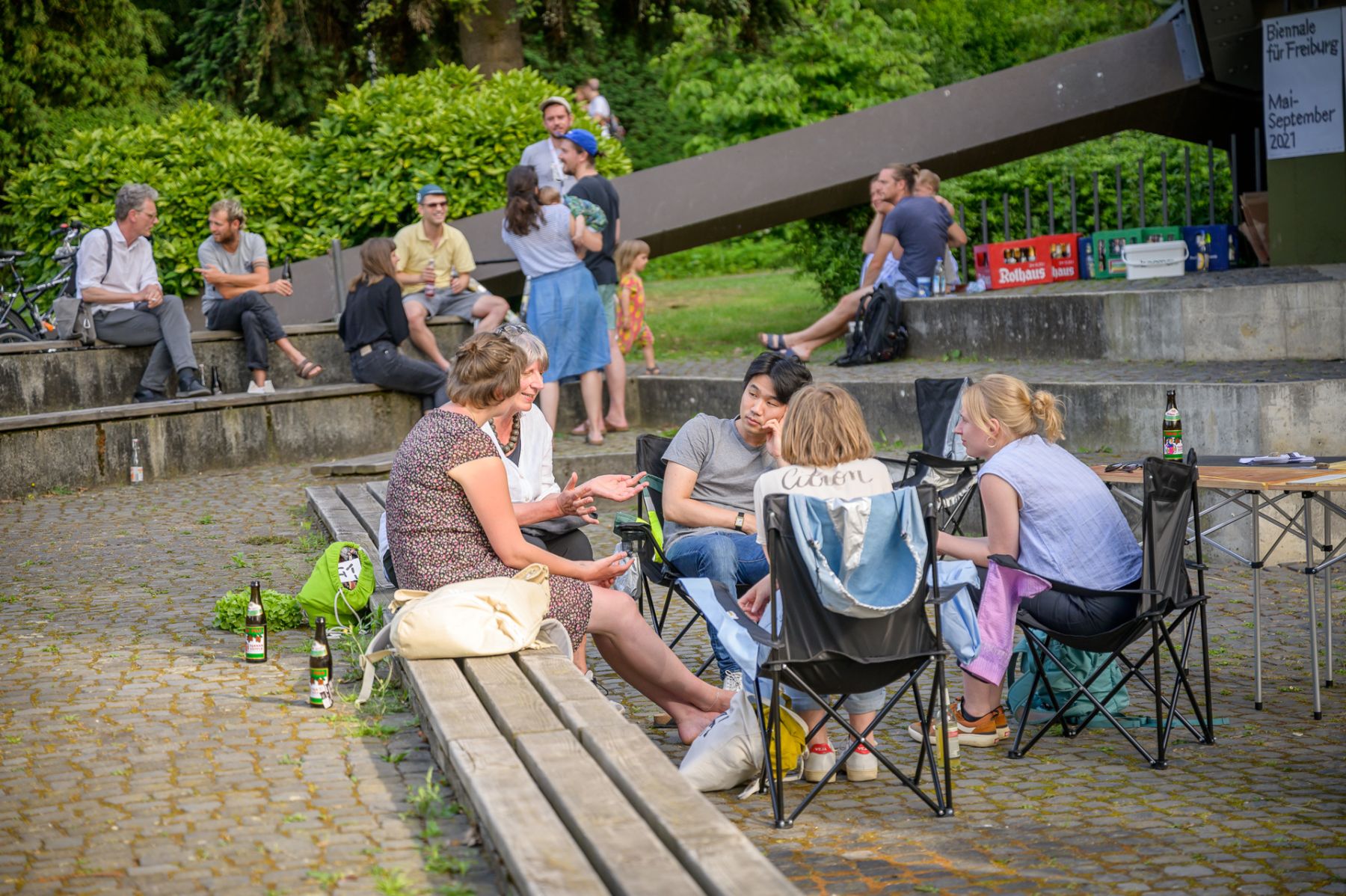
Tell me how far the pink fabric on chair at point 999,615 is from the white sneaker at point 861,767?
490 mm

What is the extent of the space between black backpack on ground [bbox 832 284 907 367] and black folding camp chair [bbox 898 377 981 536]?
4461 mm

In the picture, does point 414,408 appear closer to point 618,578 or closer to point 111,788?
point 618,578

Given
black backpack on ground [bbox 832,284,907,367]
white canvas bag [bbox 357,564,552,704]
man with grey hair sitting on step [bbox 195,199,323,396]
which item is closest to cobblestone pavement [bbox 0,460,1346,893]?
white canvas bag [bbox 357,564,552,704]

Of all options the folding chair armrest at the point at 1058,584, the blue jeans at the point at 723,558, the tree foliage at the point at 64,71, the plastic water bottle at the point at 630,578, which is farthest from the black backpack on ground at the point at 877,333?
the tree foliage at the point at 64,71

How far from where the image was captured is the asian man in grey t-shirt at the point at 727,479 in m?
5.72

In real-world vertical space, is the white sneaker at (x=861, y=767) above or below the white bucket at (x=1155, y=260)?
below

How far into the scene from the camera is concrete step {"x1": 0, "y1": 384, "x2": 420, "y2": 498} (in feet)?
34.5

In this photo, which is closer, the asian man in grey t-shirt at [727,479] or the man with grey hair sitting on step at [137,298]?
the asian man in grey t-shirt at [727,479]

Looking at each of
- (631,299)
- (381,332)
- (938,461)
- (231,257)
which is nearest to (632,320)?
(631,299)

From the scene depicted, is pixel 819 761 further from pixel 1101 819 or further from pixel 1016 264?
pixel 1016 264

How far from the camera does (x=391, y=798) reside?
4.11 m

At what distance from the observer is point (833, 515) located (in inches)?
175

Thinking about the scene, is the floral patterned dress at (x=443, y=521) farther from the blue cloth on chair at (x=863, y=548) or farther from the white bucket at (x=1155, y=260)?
the white bucket at (x=1155, y=260)

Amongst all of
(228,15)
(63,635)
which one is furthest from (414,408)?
(228,15)
